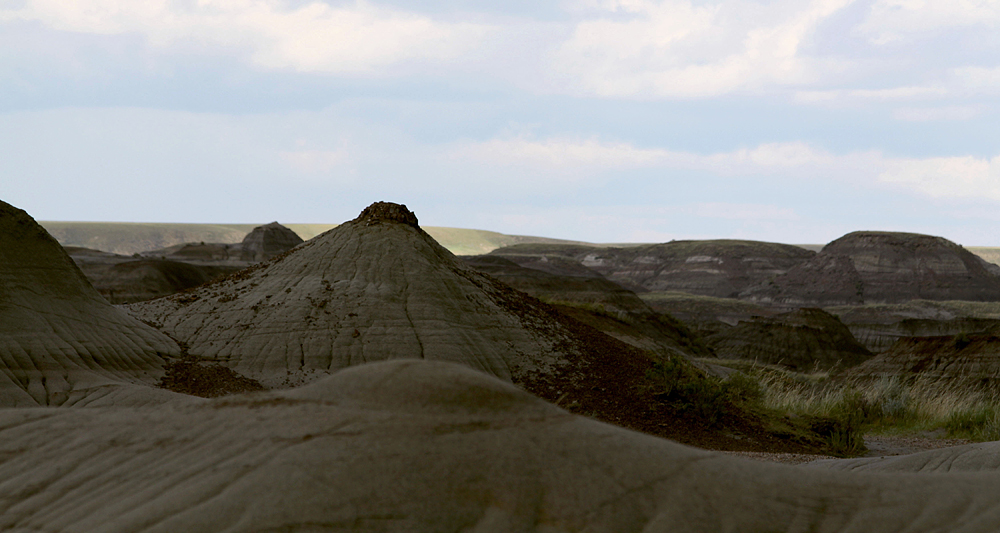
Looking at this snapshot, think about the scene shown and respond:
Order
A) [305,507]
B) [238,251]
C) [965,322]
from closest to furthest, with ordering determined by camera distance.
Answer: [305,507] → [965,322] → [238,251]

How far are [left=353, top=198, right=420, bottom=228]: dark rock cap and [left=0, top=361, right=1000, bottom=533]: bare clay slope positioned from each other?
12884 millimetres

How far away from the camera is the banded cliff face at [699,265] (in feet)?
204

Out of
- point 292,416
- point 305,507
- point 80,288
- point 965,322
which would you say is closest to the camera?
point 305,507

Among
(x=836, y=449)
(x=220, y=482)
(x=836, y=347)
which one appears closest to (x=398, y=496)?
(x=220, y=482)

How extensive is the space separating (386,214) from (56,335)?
304 inches

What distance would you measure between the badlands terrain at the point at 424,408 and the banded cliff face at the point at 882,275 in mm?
18750

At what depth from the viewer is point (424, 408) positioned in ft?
7.76

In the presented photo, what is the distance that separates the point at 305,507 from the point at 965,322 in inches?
1303

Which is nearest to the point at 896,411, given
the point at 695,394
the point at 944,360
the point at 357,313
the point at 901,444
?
the point at 901,444

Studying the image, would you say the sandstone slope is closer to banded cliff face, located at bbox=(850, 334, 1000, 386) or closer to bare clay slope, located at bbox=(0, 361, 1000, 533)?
bare clay slope, located at bbox=(0, 361, 1000, 533)

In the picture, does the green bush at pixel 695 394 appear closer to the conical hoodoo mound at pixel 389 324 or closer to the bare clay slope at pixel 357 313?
the conical hoodoo mound at pixel 389 324

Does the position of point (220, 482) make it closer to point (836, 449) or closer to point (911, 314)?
point (836, 449)

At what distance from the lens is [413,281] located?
13633 millimetres

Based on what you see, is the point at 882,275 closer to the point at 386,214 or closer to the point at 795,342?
the point at 795,342
